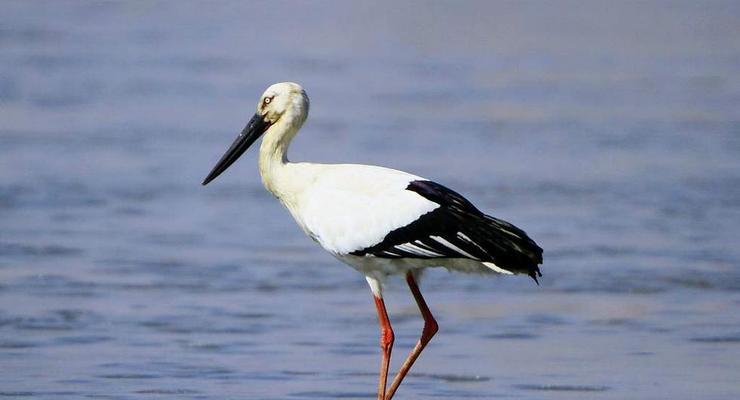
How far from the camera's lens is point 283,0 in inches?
1385

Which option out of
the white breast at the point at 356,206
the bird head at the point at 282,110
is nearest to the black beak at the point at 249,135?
the bird head at the point at 282,110

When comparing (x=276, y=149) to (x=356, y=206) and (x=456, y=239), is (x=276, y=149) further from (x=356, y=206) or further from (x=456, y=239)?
(x=456, y=239)

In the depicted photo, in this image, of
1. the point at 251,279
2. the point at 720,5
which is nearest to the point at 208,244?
the point at 251,279

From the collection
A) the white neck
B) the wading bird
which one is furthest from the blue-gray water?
the white neck

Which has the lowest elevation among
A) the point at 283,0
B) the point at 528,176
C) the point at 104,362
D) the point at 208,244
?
the point at 104,362

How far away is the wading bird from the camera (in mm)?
7992

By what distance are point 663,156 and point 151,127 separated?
5.61 m

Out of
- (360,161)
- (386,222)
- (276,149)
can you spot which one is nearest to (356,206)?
Answer: (386,222)

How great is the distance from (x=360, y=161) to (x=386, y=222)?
7.57 metres

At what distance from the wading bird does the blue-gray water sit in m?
0.66

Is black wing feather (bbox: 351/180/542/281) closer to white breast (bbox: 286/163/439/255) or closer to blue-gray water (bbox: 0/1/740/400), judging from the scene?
white breast (bbox: 286/163/439/255)

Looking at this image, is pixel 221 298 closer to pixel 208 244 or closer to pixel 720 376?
pixel 208 244

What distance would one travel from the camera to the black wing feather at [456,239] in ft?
26.0

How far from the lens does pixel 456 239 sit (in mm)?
8023
